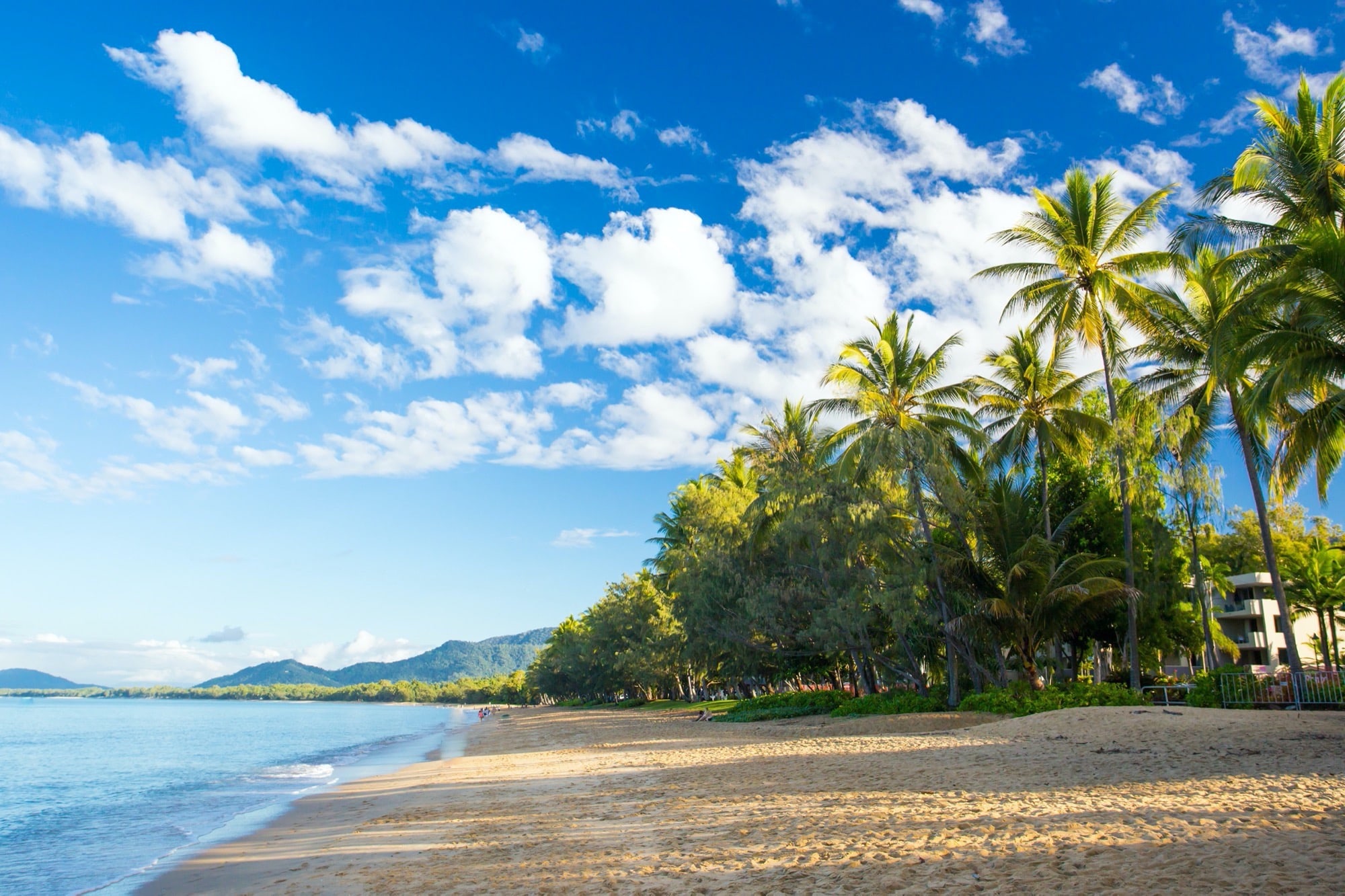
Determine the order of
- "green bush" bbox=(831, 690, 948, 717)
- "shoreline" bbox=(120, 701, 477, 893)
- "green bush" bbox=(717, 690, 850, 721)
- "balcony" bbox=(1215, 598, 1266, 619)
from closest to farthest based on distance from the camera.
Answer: "shoreline" bbox=(120, 701, 477, 893)
"green bush" bbox=(831, 690, 948, 717)
"green bush" bbox=(717, 690, 850, 721)
"balcony" bbox=(1215, 598, 1266, 619)

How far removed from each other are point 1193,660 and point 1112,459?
867 inches

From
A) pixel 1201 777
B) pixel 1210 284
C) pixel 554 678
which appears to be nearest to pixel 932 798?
pixel 1201 777

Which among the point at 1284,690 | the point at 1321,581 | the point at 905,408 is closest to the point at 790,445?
the point at 905,408

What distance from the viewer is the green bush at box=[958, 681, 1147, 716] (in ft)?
67.8

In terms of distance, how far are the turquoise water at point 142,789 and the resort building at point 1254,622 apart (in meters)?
49.0

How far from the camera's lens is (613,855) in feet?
27.5

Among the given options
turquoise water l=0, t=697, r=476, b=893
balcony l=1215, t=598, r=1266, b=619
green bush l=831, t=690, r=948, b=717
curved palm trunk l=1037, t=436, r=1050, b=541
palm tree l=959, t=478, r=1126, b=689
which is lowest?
turquoise water l=0, t=697, r=476, b=893

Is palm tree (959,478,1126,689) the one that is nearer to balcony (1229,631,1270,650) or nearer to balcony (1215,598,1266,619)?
balcony (1215,598,1266,619)

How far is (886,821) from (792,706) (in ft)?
77.3

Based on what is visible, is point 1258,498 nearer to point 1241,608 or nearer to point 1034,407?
point 1034,407

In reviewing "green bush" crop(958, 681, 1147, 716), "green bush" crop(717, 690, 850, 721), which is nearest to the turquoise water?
"green bush" crop(717, 690, 850, 721)

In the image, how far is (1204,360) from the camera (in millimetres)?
22797

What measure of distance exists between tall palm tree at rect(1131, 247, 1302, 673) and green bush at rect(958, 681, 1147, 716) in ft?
12.4

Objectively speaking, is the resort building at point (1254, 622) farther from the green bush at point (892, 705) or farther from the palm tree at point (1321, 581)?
the green bush at point (892, 705)
